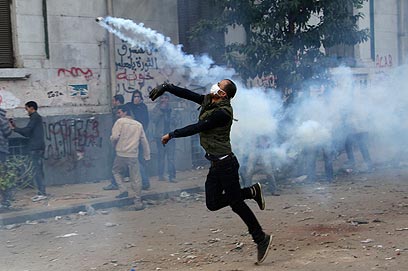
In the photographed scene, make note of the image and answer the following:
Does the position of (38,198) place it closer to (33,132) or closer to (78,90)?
(33,132)

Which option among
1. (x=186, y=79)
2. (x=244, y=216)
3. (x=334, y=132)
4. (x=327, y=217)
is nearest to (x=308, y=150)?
(x=334, y=132)

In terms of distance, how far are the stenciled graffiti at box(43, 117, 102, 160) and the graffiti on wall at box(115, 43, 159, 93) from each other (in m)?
1.00

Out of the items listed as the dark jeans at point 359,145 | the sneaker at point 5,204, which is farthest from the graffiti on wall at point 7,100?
the dark jeans at point 359,145

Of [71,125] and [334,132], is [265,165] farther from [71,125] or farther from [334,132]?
[71,125]

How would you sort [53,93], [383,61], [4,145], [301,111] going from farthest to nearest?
[383,61] → [53,93] → [301,111] → [4,145]

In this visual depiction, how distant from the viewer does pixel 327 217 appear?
7.77 metres

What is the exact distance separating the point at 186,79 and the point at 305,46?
10.1 feet

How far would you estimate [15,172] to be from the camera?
923 cm

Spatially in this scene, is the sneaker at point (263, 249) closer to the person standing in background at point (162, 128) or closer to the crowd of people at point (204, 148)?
the crowd of people at point (204, 148)

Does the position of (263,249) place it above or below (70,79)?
below

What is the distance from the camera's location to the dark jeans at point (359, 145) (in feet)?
38.3

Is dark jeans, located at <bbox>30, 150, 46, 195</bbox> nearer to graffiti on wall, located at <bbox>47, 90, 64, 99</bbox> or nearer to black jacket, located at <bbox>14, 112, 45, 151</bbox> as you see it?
black jacket, located at <bbox>14, 112, 45, 151</bbox>

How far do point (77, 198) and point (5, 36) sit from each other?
3.27 m

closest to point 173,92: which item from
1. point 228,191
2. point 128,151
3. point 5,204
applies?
point 228,191
